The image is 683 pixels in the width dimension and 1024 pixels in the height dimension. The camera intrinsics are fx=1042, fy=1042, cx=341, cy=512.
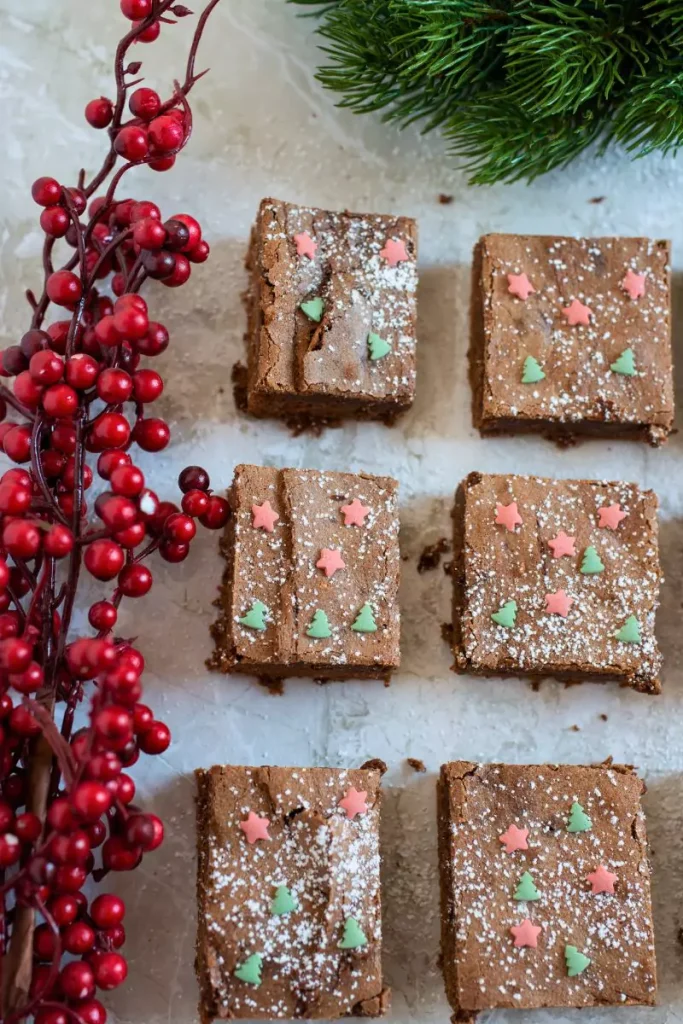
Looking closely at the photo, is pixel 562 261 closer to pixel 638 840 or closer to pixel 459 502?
pixel 459 502

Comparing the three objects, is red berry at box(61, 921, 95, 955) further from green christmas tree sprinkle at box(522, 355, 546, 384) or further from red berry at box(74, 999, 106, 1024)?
green christmas tree sprinkle at box(522, 355, 546, 384)

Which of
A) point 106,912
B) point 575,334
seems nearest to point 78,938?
point 106,912

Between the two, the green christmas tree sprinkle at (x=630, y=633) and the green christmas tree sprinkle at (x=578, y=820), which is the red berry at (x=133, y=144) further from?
the green christmas tree sprinkle at (x=578, y=820)

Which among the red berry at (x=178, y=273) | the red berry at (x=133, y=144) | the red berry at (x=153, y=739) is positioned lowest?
the red berry at (x=153, y=739)

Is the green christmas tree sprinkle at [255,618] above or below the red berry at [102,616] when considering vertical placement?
above

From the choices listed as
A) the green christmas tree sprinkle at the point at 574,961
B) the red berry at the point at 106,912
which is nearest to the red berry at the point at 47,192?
the red berry at the point at 106,912

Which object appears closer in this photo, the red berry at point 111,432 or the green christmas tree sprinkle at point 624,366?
the red berry at point 111,432

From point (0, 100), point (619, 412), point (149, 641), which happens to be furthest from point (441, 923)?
point (0, 100)

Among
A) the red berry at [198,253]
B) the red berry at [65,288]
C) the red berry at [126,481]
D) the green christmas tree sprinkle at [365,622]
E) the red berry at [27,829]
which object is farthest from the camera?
the green christmas tree sprinkle at [365,622]
